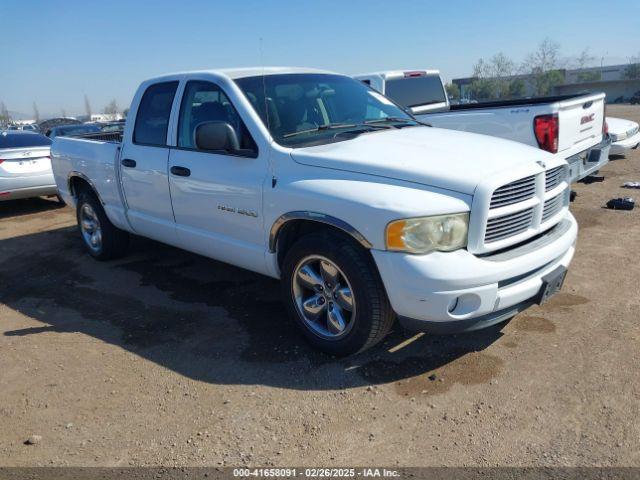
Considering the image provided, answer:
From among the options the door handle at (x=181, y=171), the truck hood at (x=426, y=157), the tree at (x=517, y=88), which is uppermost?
the truck hood at (x=426, y=157)

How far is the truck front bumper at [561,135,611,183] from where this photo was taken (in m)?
6.36

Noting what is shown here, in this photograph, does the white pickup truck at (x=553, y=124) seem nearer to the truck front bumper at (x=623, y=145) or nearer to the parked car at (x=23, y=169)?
the truck front bumper at (x=623, y=145)

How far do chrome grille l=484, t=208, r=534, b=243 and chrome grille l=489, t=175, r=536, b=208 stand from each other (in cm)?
8

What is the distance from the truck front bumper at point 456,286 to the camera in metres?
3.09

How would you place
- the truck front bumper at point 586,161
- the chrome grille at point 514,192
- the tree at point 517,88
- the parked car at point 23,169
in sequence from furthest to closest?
the tree at point 517,88
the parked car at point 23,169
the truck front bumper at point 586,161
the chrome grille at point 514,192

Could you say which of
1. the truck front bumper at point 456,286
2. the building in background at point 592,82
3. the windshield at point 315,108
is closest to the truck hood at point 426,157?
the windshield at point 315,108

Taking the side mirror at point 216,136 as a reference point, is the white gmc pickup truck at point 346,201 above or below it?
below

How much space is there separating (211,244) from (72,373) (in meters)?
1.42

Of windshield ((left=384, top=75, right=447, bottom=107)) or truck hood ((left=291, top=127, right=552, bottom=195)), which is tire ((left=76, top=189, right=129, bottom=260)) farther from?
windshield ((left=384, top=75, right=447, bottom=107))

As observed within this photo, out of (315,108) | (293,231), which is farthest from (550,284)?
(315,108)

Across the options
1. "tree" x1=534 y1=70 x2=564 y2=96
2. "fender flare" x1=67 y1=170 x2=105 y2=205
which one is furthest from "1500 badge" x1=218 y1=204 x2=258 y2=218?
"tree" x1=534 y1=70 x2=564 y2=96

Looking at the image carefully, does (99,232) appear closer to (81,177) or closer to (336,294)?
(81,177)

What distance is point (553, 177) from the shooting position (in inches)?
151

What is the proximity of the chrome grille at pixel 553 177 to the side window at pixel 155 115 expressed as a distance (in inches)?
126
